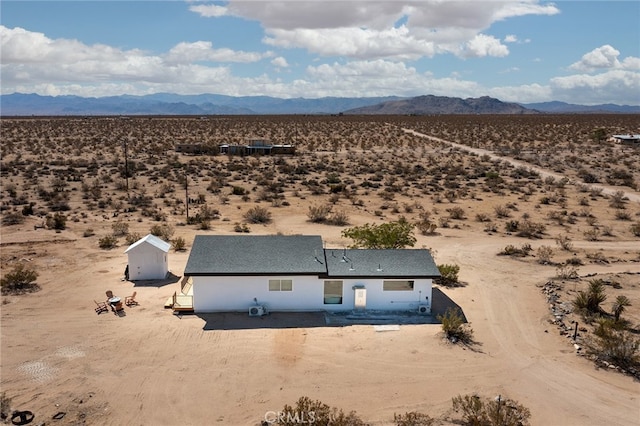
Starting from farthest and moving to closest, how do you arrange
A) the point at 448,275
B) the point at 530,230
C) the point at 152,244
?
1. the point at 530,230
2. the point at 448,275
3. the point at 152,244

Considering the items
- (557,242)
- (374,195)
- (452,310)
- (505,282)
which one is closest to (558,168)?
(374,195)

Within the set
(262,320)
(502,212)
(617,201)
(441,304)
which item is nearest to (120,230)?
(262,320)

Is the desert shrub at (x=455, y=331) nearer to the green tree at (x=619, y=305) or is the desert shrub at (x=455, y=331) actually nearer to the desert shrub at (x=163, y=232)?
the green tree at (x=619, y=305)

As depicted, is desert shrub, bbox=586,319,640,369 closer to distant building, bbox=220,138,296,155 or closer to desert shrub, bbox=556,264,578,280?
desert shrub, bbox=556,264,578,280

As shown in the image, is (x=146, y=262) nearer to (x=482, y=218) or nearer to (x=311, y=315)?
(x=311, y=315)

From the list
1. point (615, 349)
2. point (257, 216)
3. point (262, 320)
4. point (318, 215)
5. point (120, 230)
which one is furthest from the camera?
point (318, 215)

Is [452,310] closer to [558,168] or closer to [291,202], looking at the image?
[291,202]
